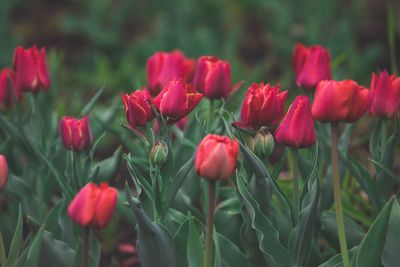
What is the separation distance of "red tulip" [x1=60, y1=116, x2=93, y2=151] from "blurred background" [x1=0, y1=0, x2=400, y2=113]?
4.56ft

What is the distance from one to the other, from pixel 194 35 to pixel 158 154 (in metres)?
2.31

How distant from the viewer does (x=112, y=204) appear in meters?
1.32

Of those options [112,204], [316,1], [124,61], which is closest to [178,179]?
[112,204]

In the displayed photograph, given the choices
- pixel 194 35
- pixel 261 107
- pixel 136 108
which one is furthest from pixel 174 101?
pixel 194 35

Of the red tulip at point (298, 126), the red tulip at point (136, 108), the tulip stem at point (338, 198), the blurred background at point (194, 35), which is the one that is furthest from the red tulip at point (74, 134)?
the blurred background at point (194, 35)

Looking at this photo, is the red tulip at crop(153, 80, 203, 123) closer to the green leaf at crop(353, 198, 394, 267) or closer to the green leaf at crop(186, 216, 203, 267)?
the green leaf at crop(186, 216, 203, 267)

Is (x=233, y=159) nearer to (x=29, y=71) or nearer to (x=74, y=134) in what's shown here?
(x=74, y=134)

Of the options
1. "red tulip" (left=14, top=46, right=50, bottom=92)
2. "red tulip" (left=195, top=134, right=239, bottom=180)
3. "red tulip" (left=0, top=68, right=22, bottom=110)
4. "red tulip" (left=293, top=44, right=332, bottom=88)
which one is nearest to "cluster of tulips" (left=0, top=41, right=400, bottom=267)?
"red tulip" (left=195, top=134, right=239, bottom=180)

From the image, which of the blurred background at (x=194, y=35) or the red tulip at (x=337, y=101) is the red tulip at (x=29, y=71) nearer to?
the red tulip at (x=337, y=101)

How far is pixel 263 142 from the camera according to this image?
1.58m

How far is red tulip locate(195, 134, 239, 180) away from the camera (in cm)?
130

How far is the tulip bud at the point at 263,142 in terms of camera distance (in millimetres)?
1575

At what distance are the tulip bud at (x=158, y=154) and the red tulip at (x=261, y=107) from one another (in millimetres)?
169

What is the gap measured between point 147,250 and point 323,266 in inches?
14.0
